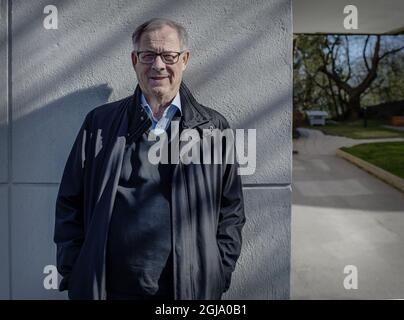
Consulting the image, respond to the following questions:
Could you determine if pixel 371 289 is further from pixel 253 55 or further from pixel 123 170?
pixel 123 170

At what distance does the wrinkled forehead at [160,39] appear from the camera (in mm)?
2056

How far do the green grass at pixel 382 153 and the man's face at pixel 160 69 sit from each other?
847 cm

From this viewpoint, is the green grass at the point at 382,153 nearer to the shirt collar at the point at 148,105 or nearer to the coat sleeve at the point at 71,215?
the shirt collar at the point at 148,105

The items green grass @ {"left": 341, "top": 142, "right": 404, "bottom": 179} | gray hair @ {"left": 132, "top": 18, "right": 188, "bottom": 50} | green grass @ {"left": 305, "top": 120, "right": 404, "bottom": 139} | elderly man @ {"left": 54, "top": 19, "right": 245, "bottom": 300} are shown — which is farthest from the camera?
green grass @ {"left": 305, "top": 120, "right": 404, "bottom": 139}

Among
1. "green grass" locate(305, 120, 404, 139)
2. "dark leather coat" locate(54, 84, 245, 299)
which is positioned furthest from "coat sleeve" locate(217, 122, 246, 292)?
"green grass" locate(305, 120, 404, 139)

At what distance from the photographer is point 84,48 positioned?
247cm

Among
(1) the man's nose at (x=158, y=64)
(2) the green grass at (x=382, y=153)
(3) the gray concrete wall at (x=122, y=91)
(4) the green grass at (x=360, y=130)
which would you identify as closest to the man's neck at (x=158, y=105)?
(1) the man's nose at (x=158, y=64)

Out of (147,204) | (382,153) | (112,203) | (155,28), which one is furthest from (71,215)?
(382,153)

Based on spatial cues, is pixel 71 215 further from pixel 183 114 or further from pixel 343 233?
pixel 343 233

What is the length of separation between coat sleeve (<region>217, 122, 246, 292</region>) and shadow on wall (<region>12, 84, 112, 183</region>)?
2.61 feet

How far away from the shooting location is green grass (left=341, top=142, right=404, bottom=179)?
32.8 ft

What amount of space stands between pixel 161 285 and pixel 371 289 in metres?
2.77

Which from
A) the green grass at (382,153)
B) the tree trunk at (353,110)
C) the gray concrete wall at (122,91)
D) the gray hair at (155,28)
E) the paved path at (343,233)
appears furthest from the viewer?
the tree trunk at (353,110)

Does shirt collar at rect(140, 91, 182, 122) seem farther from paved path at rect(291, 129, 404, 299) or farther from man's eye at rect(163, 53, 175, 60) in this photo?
paved path at rect(291, 129, 404, 299)
